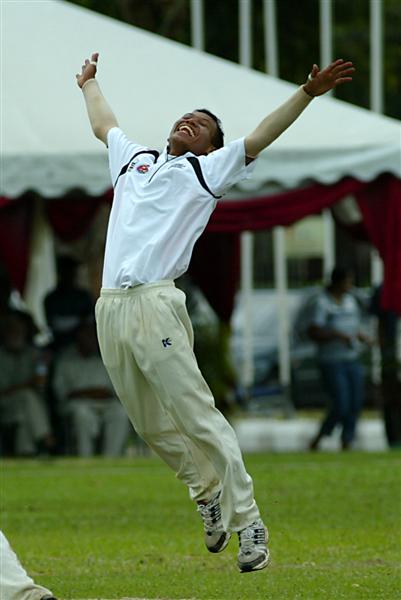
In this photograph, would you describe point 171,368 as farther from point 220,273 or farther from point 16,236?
point 220,273

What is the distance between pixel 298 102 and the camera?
7.92m

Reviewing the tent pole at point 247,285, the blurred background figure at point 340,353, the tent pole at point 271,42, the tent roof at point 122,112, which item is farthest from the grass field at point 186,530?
the tent pole at point 271,42

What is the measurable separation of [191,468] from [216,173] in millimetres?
1340

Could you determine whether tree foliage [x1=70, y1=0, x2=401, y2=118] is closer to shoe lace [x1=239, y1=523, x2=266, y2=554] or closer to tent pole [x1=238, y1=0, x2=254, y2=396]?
tent pole [x1=238, y1=0, x2=254, y2=396]

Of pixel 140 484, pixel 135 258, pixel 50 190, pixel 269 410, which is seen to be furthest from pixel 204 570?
pixel 269 410

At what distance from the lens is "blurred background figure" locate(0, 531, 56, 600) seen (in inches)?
253

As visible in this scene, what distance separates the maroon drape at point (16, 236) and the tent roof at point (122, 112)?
71 cm

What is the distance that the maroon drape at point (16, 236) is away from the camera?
17.3m

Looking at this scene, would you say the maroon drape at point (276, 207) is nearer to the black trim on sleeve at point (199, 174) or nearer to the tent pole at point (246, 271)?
the tent pole at point (246, 271)

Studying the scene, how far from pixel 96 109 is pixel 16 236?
29.5 feet

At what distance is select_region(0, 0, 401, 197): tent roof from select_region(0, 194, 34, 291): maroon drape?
0.71 meters

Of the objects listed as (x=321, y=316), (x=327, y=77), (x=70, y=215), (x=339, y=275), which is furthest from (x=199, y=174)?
(x=321, y=316)

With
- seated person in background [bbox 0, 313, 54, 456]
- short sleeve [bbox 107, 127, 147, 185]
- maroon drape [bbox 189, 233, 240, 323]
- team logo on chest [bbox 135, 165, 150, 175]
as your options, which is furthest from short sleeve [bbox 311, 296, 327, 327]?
team logo on chest [bbox 135, 165, 150, 175]

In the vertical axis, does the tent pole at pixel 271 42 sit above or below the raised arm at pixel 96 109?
above
